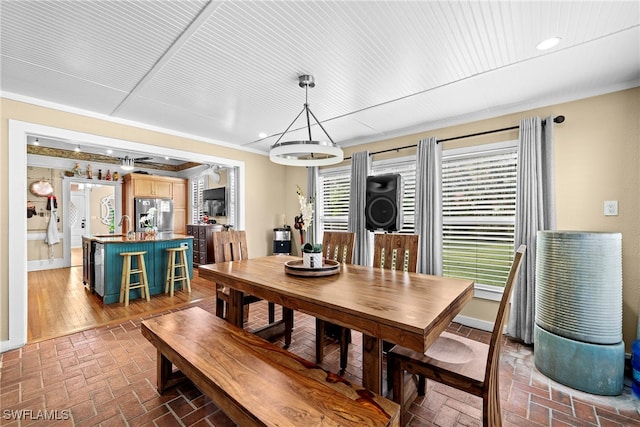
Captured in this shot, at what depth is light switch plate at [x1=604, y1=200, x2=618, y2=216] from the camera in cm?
238

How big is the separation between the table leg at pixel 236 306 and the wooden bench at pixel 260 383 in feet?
1.26

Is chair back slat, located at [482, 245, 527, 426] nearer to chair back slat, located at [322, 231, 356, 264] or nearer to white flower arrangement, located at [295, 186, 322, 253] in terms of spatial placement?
white flower arrangement, located at [295, 186, 322, 253]

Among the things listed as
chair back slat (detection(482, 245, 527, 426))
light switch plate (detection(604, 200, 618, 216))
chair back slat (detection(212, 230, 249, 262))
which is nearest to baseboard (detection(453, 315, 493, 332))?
light switch plate (detection(604, 200, 618, 216))

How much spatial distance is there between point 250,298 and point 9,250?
7.53 feet

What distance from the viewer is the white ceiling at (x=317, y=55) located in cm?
159

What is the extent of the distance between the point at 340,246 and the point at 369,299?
4.63ft

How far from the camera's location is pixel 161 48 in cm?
195

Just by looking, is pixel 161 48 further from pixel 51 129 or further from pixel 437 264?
pixel 437 264

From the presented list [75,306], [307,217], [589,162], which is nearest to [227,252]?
[307,217]

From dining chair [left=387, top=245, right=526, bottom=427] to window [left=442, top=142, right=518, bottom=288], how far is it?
1.73m

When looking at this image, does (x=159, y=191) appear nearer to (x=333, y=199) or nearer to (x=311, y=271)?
(x=333, y=199)

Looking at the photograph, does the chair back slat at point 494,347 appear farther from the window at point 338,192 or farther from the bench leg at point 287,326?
the window at point 338,192

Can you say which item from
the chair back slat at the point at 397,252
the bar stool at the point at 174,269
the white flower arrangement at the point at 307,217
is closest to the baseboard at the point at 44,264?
the bar stool at the point at 174,269

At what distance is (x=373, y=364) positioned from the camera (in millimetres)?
1444
